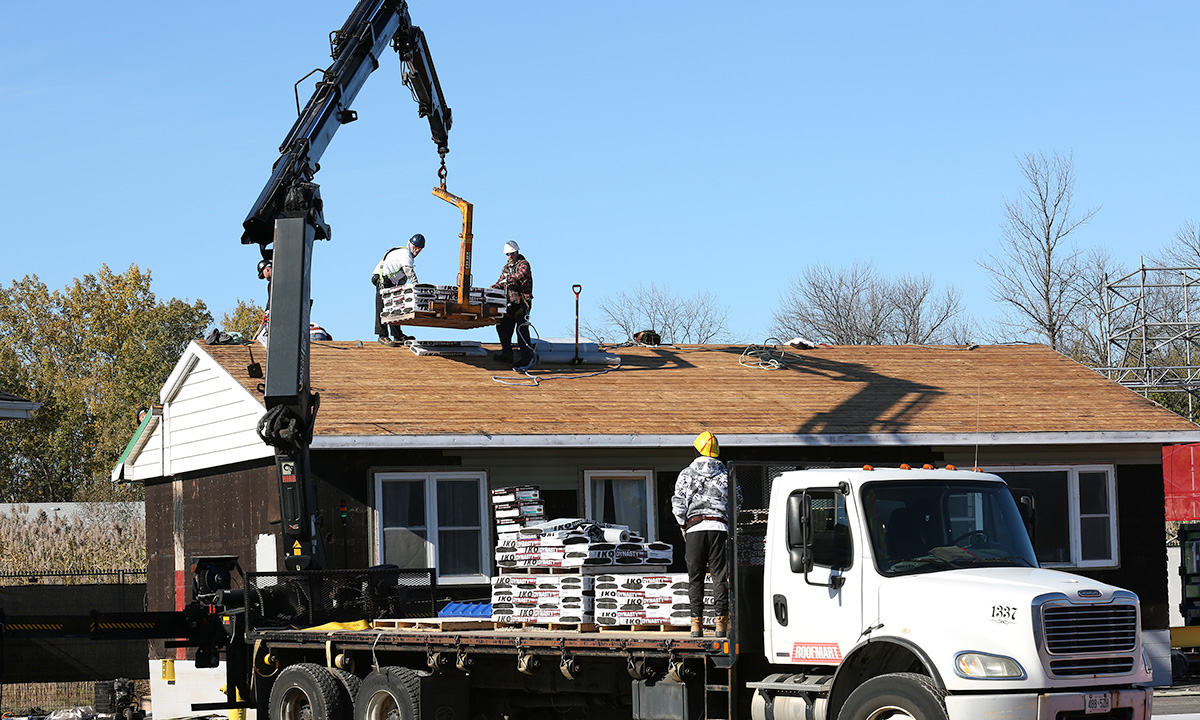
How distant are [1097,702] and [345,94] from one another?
12.5 m

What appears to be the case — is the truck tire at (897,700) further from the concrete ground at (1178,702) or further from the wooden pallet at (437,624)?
the concrete ground at (1178,702)

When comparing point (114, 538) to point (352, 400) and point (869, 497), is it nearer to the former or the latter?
point (352, 400)

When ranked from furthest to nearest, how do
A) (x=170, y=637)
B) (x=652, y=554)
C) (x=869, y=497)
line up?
(x=170, y=637), (x=652, y=554), (x=869, y=497)

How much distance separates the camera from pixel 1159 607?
2084cm

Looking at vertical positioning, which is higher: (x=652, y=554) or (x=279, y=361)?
(x=279, y=361)

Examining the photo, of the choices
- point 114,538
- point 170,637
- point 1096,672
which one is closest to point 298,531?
point 170,637

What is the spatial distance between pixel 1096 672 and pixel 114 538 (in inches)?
1456

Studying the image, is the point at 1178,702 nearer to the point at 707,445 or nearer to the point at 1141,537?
the point at 1141,537

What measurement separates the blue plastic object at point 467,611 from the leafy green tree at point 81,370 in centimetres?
3929

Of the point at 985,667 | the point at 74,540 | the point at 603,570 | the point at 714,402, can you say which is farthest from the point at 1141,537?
the point at 74,540

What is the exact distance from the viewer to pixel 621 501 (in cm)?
1952

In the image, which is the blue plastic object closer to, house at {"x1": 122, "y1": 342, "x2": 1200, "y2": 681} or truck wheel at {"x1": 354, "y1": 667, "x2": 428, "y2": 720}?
truck wheel at {"x1": 354, "y1": 667, "x2": 428, "y2": 720}

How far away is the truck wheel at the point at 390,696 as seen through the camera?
1277cm

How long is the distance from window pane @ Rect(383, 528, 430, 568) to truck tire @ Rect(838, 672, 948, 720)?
30.9 ft
